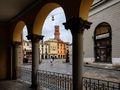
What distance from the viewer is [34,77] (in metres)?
8.65

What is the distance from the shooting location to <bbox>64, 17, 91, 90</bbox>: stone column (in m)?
5.57

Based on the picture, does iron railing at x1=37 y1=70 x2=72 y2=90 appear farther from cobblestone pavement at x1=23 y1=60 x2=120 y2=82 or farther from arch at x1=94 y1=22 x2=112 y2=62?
arch at x1=94 y1=22 x2=112 y2=62

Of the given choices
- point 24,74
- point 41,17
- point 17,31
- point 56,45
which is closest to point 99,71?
point 24,74

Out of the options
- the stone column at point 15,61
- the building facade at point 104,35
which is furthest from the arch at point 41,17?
Result: the building facade at point 104,35

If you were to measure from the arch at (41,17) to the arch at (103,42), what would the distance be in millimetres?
16939

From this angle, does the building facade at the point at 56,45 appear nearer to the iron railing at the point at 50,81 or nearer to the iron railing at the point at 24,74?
the iron railing at the point at 24,74

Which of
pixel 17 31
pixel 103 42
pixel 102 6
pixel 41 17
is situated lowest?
pixel 17 31

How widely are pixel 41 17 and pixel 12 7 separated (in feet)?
4.13

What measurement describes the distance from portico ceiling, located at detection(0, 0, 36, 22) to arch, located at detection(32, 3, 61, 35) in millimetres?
533

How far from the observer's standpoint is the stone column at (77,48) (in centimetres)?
557

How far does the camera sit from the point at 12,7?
8.80m

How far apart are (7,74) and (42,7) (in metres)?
5.47

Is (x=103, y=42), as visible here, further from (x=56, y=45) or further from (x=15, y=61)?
(x=56, y=45)

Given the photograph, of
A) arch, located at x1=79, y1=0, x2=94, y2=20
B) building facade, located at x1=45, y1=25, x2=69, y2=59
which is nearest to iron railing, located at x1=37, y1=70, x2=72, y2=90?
arch, located at x1=79, y1=0, x2=94, y2=20
